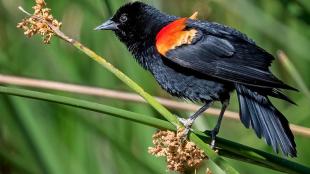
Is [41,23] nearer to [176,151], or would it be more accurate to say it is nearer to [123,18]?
[176,151]

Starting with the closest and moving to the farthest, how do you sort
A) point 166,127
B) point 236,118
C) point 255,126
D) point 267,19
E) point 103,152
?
point 166,127
point 255,126
point 236,118
point 103,152
point 267,19

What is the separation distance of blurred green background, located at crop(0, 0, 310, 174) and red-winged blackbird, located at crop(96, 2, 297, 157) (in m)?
0.11

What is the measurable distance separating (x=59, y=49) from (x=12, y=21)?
363 millimetres

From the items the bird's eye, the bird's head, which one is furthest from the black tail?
the bird's eye

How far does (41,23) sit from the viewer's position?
188 cm

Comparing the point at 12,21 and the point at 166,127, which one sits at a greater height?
the point at 12,21

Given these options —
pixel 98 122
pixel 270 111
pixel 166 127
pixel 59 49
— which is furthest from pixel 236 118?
pixel 166 127

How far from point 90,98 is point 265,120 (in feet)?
3.53

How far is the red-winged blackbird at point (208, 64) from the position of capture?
222cm

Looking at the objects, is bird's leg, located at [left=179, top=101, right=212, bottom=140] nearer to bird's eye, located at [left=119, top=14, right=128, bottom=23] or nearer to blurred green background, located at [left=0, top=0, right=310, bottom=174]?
blurred green background, located at [left=0, top=0, right=310, bottom=174]

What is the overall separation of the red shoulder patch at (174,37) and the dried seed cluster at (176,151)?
613 millimetres

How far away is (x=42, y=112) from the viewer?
9.22 feet

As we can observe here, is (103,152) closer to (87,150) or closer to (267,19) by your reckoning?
(87,150)

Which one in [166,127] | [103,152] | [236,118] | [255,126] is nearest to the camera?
[166,127]
